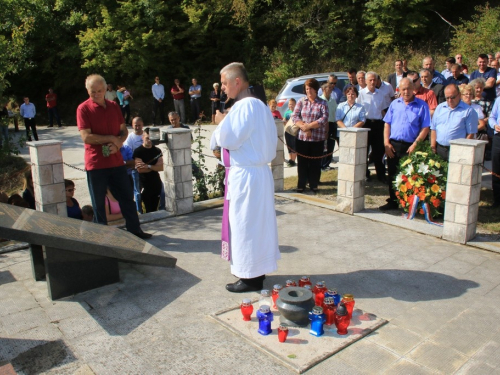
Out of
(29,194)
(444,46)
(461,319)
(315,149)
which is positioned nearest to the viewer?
(461,319)

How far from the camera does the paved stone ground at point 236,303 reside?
3.70 meters

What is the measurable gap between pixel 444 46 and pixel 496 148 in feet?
57.9

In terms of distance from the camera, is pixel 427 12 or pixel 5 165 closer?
pixel 5 165

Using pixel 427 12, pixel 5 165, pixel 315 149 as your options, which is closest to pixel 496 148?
pixel 315 149

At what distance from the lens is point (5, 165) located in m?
14.0

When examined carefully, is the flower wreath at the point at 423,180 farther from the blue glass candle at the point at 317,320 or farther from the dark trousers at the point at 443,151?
the blue glass candle at the point at 317,320

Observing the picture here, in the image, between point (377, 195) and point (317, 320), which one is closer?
point (317, 320)

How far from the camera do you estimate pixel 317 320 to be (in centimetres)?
398

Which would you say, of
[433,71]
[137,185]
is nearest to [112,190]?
[137,185]

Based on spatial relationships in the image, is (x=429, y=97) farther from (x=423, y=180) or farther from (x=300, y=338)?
(x=300, y=338)

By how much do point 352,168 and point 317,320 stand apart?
3.78m

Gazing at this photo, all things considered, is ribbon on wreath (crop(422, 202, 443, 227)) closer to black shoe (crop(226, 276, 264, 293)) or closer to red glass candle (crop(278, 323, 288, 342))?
black shoe (crop(226, 276, 264, 293))

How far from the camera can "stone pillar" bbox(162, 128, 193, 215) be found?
7.30 meters

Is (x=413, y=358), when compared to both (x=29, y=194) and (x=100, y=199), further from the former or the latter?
(x=29, y=194)
